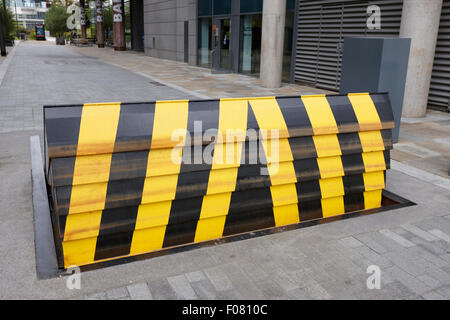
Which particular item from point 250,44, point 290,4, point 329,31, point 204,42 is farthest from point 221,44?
point 329,31

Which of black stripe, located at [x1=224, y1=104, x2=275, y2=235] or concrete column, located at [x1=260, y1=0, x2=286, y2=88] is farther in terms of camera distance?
concrete column, located at [x1=260, y1=0, x2=286, y2=88]

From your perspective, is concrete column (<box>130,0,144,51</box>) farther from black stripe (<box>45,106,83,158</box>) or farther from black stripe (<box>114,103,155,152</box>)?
black stripe (<box>45,106,83,158</box>)

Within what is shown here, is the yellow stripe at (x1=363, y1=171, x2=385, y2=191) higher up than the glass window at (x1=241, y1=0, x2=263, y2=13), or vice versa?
the glass window at (x1=241, y1=0, x2=263, y2=13)

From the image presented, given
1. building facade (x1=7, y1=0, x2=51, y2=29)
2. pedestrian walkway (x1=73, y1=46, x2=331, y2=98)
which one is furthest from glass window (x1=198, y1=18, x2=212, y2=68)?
building facade (x1=7, y1=0, x2=51, y2=29)

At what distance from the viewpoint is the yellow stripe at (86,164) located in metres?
2.93

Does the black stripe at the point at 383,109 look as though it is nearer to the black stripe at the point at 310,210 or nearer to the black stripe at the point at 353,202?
the black stripe at the point at 353,202

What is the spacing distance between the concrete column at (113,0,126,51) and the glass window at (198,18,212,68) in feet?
60.7

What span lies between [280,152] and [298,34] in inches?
502

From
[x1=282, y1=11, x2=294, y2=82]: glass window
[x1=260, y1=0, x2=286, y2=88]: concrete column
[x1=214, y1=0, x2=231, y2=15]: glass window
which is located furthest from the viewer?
[x1=214, y1=0, x2=231, y2=15]: glass window

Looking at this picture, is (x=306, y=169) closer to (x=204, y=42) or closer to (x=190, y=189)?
(x=190, y=189)

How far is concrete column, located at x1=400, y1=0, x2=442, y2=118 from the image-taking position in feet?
30.7

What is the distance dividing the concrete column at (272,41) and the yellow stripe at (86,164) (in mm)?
11886
